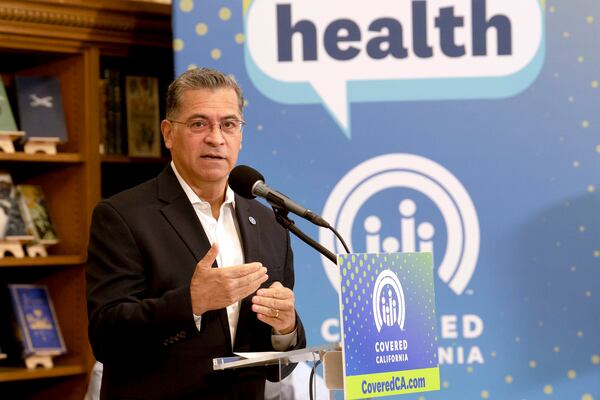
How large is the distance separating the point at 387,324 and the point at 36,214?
2584 mm

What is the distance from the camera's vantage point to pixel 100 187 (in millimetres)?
4422

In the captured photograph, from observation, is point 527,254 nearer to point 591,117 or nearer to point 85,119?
point 591,117

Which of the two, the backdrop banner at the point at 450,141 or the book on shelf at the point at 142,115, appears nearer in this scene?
the backdrop banner at the point at 450,141

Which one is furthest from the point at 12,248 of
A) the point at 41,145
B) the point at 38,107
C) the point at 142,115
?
the point at 142,115

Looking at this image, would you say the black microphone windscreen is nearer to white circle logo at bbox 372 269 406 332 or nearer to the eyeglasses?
the eyeglasses

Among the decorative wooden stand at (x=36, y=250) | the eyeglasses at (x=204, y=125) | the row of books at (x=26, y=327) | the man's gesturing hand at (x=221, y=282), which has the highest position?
the eyeglasses at (x=204, y=125)

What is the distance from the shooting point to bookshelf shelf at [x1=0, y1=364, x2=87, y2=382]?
13.4 feet

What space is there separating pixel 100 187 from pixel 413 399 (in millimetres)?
1620

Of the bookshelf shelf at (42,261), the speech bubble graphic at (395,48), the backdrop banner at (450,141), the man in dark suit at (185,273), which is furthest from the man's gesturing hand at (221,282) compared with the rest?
the bookshelf shelf at (42,261)

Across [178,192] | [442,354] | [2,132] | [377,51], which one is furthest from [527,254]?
[2,132]

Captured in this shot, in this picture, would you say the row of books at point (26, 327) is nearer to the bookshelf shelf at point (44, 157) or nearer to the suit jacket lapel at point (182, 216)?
the bookshelf shelf at point (44, 157)

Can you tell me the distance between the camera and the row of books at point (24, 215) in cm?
414

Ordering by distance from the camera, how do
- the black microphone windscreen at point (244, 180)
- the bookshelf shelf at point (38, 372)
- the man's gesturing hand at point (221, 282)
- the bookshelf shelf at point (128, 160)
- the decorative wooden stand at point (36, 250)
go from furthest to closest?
1. the bookshelf shelf at point (128, 160)
2. the decorative wooden stand at point (36, 250)
3. the bookshelf shelf at point (38, 372)
4. the black microphone windscreen at point (244, 180)
5. the man's gesturing hand at point (221, 282)

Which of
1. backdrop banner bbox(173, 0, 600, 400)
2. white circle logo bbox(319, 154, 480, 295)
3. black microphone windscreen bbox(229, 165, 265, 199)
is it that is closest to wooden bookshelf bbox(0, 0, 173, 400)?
backdrop banner bbox(173, 0, 600, 400)
